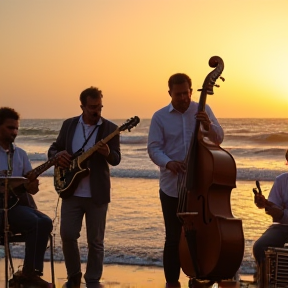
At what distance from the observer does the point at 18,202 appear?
583cm

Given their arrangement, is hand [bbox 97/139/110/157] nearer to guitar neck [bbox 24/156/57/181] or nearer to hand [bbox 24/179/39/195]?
guitar neck [bbox 24/156/57/181]

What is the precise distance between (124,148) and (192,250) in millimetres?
21435

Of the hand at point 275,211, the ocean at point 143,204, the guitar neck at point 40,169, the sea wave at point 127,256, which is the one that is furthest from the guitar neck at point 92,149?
the sea wave at point 127,256

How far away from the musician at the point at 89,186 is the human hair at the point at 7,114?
403 millimetres

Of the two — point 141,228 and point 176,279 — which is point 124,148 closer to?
point 141,228

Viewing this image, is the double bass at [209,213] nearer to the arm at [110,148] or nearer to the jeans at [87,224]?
the arm at [110,148]

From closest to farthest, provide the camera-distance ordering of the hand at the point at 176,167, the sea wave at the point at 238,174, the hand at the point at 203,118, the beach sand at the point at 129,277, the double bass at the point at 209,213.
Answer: the double bass at the point at 209,213 → the hand at the point at 203,118 → the hand at the point at 176,167 → the beach sand at the point at 129,277 → the sea wave at the point at 238,174

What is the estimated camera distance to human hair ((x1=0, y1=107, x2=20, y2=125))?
5836 mm

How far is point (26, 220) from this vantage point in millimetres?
5684

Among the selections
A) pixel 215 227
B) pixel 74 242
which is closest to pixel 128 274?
pixel 74 242

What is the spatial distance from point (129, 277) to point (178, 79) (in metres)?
2.20

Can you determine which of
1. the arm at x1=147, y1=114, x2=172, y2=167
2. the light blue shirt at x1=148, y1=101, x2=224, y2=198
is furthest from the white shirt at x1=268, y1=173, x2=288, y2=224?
the arm at x1=147, y1=114, x2=172, y2=167

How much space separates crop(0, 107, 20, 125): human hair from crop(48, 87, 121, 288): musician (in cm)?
40

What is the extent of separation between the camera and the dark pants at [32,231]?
5.68 meters
